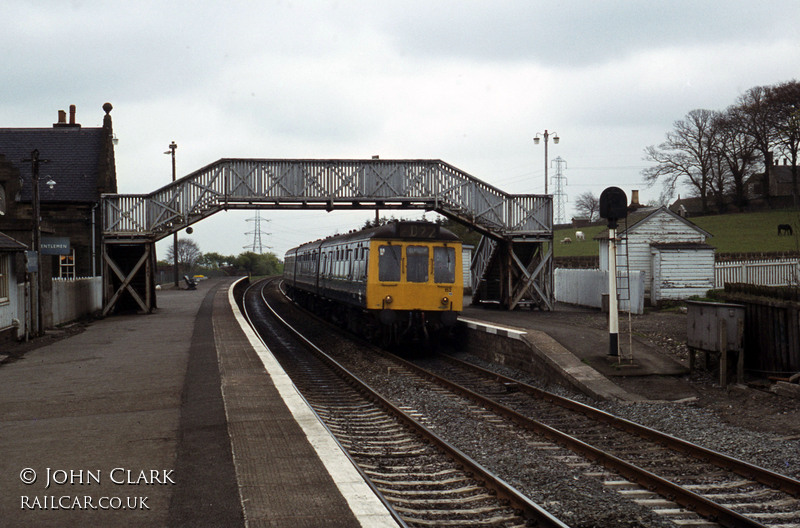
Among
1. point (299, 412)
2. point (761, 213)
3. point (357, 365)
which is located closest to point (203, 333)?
point (357, 365)

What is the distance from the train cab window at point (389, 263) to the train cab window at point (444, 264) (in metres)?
0.90

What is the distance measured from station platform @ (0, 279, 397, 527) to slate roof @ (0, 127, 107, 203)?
18576mm

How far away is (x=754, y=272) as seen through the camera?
82.7ft

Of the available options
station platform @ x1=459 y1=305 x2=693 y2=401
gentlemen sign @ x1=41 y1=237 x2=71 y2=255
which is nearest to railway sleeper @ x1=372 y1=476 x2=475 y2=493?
station platform @ x1=459 y1=305 x2=693 y2=401

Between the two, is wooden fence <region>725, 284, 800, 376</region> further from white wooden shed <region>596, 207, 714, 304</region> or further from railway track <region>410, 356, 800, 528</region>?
white wooden shed <region>596, 207, 714, 304</region>

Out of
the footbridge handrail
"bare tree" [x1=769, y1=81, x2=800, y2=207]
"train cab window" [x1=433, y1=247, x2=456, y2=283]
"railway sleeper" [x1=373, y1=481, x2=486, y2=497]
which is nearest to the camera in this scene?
"railway sleeper" [x1=373, y1=481, x2=486, y2=497]

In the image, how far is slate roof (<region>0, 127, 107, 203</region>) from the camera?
29.2m

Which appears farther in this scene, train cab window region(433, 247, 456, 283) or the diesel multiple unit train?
train cab window region(433, 247, 456, 283)

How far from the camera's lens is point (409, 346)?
1945cm

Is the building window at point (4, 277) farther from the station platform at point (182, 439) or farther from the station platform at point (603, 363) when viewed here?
the station platform at point (603, 363)

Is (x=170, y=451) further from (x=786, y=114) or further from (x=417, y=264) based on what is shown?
(x=786, y=114)

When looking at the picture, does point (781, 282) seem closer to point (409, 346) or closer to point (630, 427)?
point (409, 346)

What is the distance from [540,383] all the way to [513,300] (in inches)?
484

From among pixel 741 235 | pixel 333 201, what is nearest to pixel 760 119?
pixel 741 235
